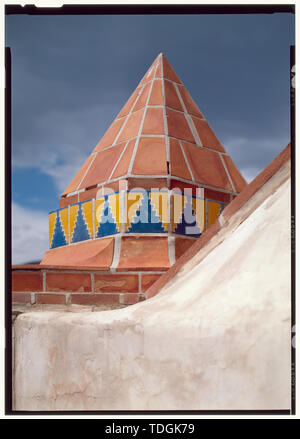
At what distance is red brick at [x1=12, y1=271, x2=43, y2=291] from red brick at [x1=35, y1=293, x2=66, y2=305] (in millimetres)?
32

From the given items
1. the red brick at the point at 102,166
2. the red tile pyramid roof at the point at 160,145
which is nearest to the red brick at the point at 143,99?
the red tile pyramid roof at the point at 160,145

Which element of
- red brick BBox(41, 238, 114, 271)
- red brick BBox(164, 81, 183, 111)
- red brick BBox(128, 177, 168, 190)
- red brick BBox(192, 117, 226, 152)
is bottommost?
red brick BBox(41, 238, 114, 271)

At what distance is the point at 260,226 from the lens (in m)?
1.32

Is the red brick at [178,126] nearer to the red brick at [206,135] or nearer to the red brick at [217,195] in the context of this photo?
the red brick at [206,135]

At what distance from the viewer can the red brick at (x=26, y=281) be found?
5.69 feet

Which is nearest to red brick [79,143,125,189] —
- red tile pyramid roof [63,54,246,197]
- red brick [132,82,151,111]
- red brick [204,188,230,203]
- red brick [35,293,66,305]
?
red tile pyramid roof [63,54,246,197]

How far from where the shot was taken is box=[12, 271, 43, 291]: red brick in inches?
68.2

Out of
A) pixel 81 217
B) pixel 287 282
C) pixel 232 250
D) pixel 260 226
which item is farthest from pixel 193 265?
pixel 81 217

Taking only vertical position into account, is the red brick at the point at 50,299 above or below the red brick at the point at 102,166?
below

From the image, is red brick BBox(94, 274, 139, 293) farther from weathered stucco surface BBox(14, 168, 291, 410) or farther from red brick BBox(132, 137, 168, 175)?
red brick BBox(132, 137, 168, 175)

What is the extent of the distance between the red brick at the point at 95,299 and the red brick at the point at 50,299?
0.14 ft

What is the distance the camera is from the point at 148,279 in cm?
185
